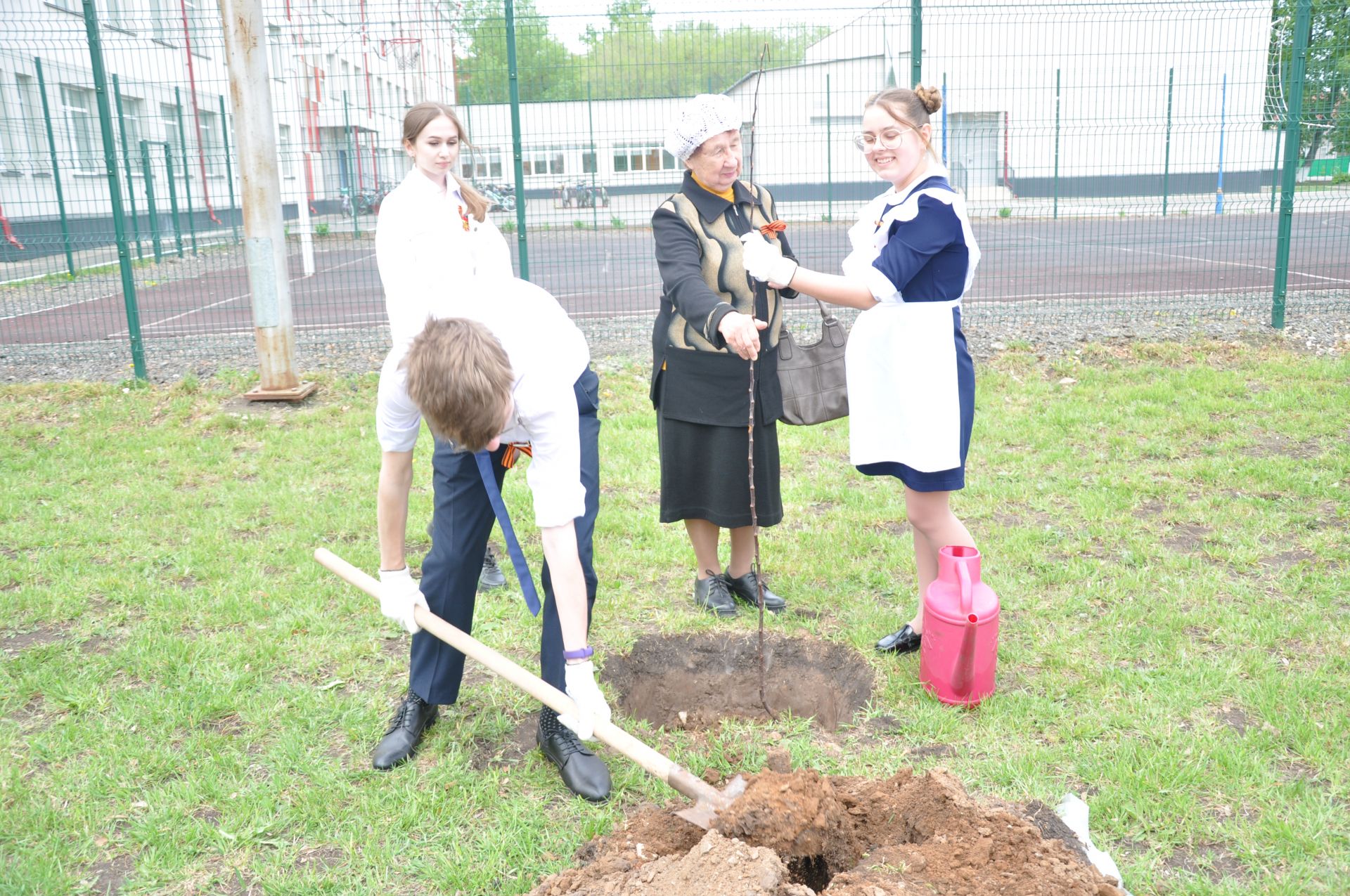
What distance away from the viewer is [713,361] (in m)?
3.67

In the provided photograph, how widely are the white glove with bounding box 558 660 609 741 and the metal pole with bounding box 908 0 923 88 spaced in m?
6.19

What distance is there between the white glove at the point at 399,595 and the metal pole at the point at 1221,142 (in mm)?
8600

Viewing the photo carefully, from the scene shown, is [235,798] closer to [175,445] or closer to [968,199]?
[175,445]

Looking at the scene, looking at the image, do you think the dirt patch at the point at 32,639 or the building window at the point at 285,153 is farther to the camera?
the building window at the point at 285,153

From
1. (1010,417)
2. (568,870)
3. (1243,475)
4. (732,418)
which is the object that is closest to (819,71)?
(1010,417)

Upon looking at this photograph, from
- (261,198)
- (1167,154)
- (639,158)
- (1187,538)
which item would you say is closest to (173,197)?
(639,158)

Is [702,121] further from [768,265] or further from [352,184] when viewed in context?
[352,184]

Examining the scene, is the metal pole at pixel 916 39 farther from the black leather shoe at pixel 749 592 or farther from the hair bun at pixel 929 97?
the black leather shoe at pixel 749 592

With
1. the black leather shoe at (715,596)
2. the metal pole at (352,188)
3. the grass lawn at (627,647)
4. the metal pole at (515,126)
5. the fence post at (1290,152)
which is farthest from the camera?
the metal pole at (352,188)

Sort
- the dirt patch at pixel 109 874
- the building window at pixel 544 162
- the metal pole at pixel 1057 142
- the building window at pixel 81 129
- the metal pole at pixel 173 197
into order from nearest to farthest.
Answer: the dirt patch at pixel 109 874 < the building window at pixel 544 162 < the metal pole at pixel 1057 142 < the building window at pixel 81 129 < the metal pole at pixel 173 197

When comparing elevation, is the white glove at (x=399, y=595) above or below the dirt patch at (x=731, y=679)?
above

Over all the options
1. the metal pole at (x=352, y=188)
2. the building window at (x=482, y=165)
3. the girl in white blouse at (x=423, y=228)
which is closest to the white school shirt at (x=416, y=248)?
the girl in white blouse at (x=423, y=228)

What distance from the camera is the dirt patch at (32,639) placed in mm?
3781

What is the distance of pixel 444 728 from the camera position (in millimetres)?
3207
